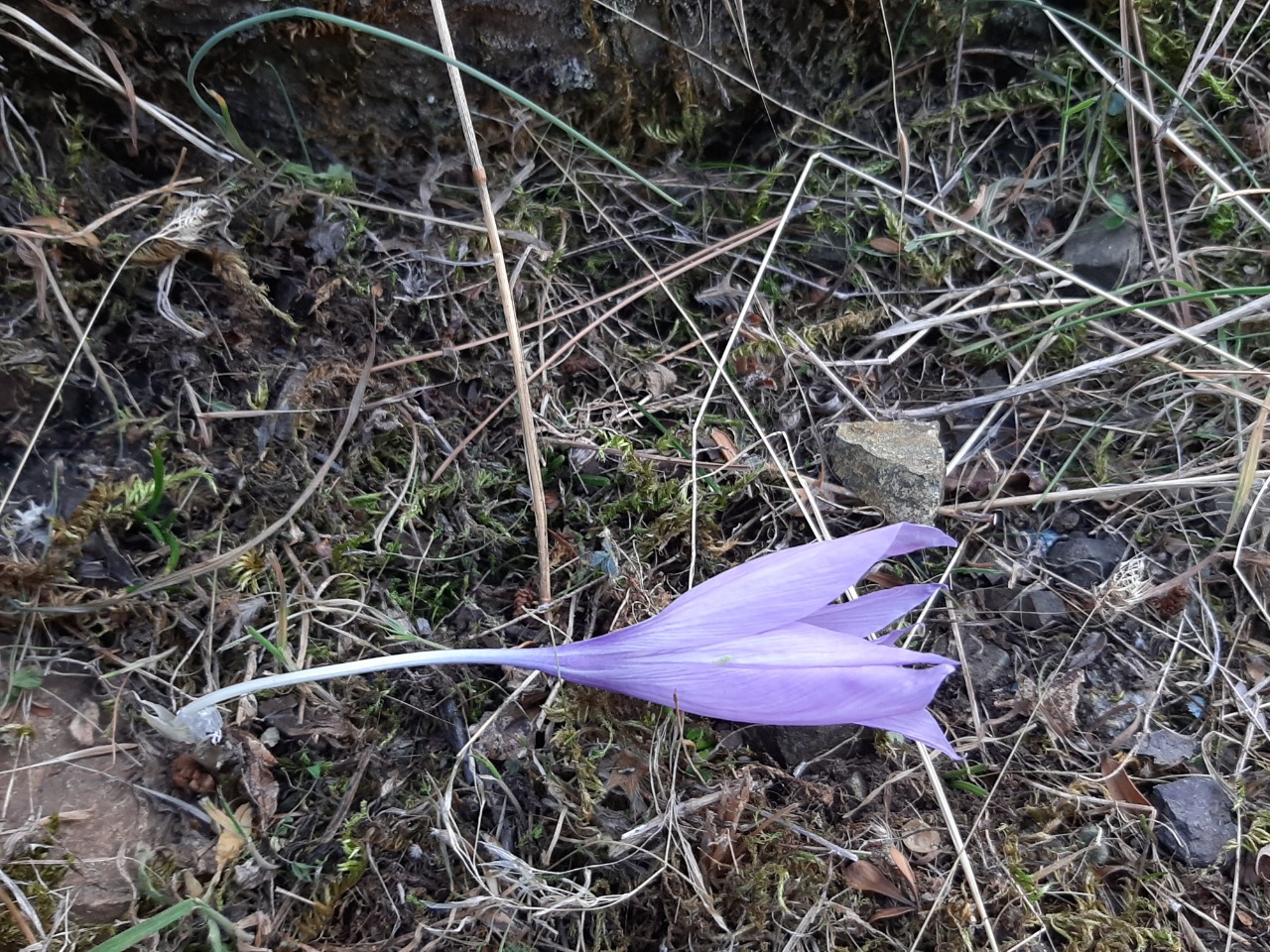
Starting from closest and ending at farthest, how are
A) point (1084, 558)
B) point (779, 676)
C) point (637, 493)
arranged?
point (779, 676) < point (637, 493) < point (1084, 558)

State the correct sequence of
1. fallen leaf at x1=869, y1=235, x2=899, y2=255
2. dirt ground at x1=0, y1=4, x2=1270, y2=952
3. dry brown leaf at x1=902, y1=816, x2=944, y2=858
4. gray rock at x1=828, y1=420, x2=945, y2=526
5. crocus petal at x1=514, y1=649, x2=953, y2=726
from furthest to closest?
fallen leaf at x1=869, y1=235, x2=899, y2=255 < gray rock at x1=828, y1=420, x2=945, y2=526 < dry brown leaf at x1=902, y1=816, x2=944, y2=858 < dirt ground at x1=0, y1=4, x2=1270, y2=952 < crocus petal at x1=514, y1=649, x2=953, y2=726

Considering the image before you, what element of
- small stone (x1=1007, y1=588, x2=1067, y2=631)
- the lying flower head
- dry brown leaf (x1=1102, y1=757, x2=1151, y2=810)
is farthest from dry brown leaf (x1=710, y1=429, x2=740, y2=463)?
dry brown leaf (x1=1102, y1=757, x2=1151, y2=810)

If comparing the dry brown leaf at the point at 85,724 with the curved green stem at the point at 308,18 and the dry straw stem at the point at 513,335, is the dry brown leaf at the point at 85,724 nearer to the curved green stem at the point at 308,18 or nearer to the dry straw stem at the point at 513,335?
the dry straw stem at the point at 513,335

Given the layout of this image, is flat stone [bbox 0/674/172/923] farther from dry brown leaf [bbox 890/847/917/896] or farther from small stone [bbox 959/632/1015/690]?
small stone [bbox 959/632/1015/690]

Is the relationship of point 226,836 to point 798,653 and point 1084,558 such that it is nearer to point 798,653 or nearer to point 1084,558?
point 798,653

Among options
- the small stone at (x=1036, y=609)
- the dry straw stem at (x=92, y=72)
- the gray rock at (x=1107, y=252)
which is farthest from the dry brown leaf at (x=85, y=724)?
the gray rock at (x=1107, y=252)

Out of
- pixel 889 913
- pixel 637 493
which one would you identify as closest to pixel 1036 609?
pixel 889 913
